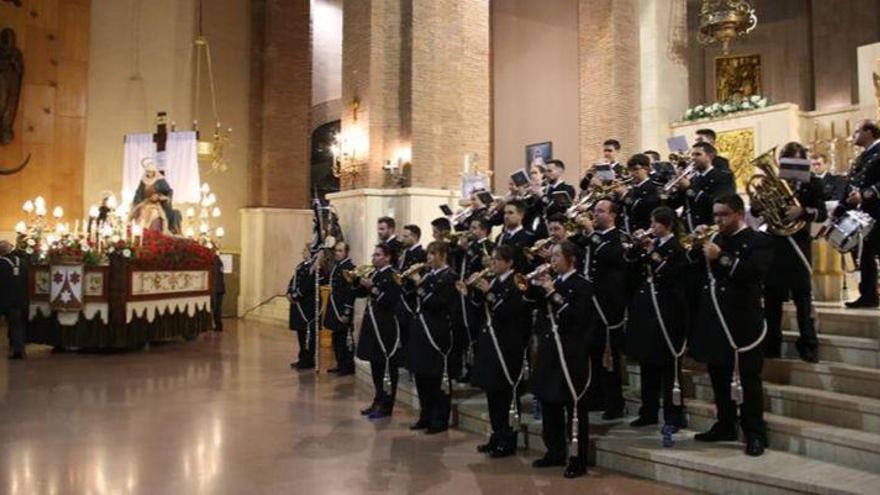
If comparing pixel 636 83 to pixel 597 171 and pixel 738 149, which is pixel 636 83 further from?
pixel 597 171

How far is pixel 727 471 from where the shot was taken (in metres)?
5.29

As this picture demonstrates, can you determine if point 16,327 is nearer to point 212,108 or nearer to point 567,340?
point 567,340

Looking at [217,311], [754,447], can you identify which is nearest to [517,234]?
[754,447]

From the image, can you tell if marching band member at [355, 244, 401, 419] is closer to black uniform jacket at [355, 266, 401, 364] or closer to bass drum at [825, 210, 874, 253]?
black uniform jacket at [355, 266, 401, 364]

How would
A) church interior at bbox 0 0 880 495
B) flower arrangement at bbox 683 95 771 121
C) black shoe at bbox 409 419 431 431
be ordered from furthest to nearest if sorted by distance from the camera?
1. flower arrangement at bbox 683 95 771 121
2. black shoe at bbox 409 419 431 431
3. church interior at bbox 0 0 880 495

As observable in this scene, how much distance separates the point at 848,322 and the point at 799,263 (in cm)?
88

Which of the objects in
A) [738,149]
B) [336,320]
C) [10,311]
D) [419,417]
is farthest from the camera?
[738,149]

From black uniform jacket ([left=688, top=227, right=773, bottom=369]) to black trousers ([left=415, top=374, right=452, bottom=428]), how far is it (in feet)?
8.37

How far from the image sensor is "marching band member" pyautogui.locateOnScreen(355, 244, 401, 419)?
311 inches

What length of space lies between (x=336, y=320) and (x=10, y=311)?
5216mm

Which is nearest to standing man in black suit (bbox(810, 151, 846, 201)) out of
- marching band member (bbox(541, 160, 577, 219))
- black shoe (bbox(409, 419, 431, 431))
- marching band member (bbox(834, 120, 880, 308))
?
marching band member (bbox(834, 120, 880, 308))

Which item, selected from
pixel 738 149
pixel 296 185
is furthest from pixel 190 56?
pixel 738 149

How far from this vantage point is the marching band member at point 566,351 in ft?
18.9

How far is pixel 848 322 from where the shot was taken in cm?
683
